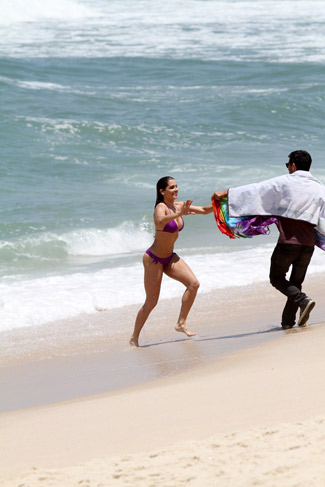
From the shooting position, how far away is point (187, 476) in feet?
12.0

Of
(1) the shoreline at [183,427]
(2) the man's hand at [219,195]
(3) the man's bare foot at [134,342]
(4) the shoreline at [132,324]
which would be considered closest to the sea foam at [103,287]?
(4) the shoreline at [132,324]

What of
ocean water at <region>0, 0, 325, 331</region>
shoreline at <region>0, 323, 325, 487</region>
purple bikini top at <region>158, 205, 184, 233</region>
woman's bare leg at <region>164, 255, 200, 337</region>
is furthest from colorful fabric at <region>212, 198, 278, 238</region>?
ocean water at <region>0, 0, 325, 331</region>

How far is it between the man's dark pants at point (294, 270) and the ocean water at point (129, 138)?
2.08 meters

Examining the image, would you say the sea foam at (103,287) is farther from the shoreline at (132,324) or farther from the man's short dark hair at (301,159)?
the man's short dark hair at (301,159)

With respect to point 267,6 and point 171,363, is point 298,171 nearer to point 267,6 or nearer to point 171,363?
point 171,363

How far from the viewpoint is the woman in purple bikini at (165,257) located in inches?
260

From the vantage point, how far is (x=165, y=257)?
6.76 metres

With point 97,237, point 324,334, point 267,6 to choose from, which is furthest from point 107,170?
point 267,6

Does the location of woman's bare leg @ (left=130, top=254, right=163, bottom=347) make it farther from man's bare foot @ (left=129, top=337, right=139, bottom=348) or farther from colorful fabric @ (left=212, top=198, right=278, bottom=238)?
colorful fabric @ (left=212, top=198, right=278, bottom=238)

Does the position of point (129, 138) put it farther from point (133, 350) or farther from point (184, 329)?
point (133, 350)

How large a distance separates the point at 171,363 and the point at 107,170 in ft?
31.8

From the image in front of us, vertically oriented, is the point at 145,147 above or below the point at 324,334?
below

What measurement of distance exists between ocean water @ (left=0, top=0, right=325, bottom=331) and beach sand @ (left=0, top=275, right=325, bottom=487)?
5.96 ft

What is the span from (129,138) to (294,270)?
37.0 feet
